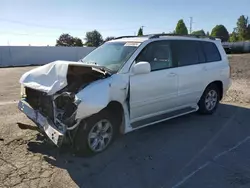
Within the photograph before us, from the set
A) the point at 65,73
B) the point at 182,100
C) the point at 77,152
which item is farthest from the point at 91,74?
the point at 182,100

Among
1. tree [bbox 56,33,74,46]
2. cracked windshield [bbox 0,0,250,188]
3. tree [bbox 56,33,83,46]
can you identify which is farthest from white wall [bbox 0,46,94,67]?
tree [bbox 56,33,74,46]

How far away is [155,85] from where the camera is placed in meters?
5.46

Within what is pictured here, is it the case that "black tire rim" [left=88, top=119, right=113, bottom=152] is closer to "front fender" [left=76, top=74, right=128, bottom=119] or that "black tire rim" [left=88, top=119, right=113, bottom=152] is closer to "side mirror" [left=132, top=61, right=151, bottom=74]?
"front fender" [left=76, top=74, right=128, bottom=119]

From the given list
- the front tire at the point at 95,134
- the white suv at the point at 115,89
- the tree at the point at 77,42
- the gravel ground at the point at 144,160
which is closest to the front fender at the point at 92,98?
the white suv at the point at 115,89

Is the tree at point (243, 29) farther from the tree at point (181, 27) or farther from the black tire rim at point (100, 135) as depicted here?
the black tire rim at point (100, 135)

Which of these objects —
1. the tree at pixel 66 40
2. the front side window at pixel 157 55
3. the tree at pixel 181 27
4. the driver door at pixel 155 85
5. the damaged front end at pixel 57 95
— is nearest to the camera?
the damaged front end at pixel 57 95

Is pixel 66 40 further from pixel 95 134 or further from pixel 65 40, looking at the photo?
pixel 95 134

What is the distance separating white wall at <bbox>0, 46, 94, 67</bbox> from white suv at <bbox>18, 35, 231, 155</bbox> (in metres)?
27.4

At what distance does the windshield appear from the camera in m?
5.25

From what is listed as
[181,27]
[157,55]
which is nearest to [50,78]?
[157,55]

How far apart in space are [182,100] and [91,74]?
2.35 m

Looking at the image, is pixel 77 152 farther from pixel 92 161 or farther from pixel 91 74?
pixel 91 74

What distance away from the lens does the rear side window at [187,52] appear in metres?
6.18

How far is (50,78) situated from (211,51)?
14.0 ft
